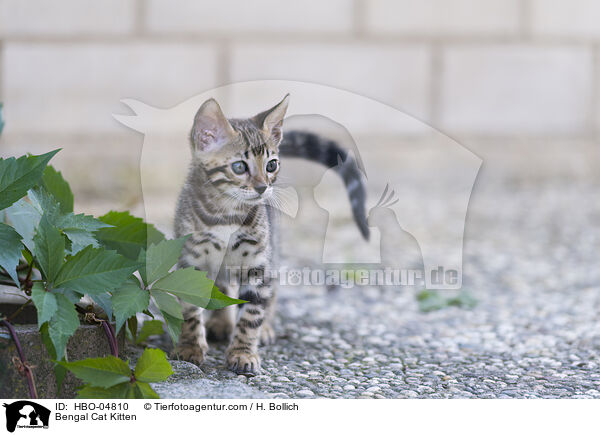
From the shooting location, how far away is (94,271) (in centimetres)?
149

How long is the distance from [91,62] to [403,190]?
82.2 inches

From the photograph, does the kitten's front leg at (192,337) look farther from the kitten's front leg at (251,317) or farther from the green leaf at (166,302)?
the green leaf at (166,302)

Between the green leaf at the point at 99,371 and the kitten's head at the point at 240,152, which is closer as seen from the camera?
the green leaf at the point at 99,371

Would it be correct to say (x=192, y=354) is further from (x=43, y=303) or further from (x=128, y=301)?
(x=43, y=303)

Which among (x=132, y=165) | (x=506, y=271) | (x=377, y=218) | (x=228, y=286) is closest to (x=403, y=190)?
(x=506, y=271)

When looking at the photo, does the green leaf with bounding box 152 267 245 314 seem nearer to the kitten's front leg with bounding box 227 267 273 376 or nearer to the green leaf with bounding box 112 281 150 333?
the green leaf with bounding box 112 281 150 333

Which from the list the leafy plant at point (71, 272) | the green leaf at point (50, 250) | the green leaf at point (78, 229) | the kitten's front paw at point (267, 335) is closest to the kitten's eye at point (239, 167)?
the leafy plant at point (71, 272)

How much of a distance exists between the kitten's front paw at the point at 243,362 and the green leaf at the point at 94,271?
1.46 ft

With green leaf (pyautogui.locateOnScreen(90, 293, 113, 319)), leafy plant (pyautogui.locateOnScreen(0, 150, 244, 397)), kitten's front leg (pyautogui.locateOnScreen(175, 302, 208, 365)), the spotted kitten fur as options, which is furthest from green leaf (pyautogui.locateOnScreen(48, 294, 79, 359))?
kitten's front leg (pyautogui.locateOnScreen(175, 302, 208, 365))

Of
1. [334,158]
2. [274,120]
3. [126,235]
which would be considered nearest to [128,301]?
[126,235]

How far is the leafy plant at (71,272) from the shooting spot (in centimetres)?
146

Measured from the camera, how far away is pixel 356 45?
14.5 ft

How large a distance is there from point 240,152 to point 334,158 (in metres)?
0.42
